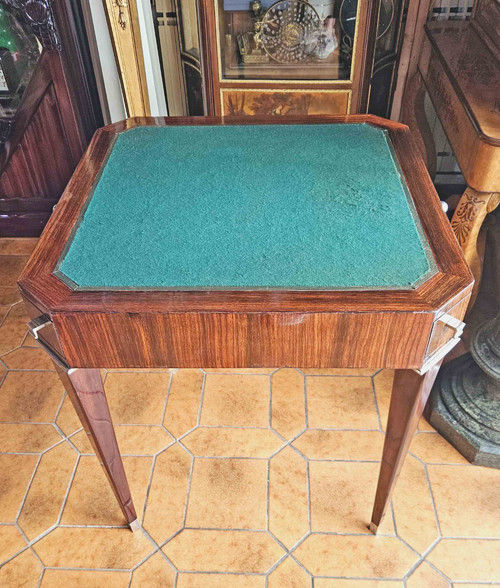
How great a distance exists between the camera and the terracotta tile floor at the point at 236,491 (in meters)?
1.58

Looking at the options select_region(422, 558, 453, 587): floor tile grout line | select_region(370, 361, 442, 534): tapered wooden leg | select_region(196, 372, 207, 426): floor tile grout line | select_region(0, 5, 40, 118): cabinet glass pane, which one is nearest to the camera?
select_region(370, 361, 442, 534): tapered wooden leg

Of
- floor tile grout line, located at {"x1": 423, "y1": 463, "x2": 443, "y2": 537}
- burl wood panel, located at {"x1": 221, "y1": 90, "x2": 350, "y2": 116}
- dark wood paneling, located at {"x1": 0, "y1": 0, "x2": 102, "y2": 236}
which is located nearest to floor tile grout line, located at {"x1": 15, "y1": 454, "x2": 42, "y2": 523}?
floor tile grout line, located at {"x1": 423, "y1": 463, "x2": 443, "y2": 537}

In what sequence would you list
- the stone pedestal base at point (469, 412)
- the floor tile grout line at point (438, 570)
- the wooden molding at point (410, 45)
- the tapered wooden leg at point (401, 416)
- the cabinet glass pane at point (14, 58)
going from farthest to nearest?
the wooden molding at point (410, 45) < the cabinet glass pane at point (14, 58) < the stone pedestal base at point (469, 412) < the floor tile grout line at point (438, 570) < the tapered wooden leg at point (401, 416)

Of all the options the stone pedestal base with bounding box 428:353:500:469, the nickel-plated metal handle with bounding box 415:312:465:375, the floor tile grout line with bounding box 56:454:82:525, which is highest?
the nickel-plated metal handle with bounding box 415:312:465:375

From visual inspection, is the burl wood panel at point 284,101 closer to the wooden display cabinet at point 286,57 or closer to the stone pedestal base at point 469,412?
the wooden display cabinet at point 286,57

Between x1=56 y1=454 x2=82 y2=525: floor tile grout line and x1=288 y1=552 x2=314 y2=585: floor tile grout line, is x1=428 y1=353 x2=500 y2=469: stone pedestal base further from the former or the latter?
x1=56 y1=454 x2=82 y2=525: floor tile grout line

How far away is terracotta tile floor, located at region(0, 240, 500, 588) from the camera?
5.17 feet

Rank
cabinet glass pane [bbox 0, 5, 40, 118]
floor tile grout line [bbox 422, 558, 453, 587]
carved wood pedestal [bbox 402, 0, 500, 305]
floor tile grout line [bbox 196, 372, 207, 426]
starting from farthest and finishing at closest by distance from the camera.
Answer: cabinet glass pane [bbox 0, 5, 40, 118] < floor tile grout line [bbox 196, 372, 207, 426] < carved wood pedestal [bbox 402, 0, 500, 305] < floor tile grout line [bbox 422, 558, 453, 587]

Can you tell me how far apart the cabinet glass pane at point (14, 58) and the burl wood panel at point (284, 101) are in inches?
32.6

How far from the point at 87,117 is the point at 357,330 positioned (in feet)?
6.49

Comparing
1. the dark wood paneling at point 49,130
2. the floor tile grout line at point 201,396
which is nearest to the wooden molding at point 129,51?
the dark wood paneling at point 49,130

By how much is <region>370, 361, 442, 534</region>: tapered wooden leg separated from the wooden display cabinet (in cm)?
164

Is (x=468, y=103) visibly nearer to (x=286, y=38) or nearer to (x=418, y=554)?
(x=286, y=38)

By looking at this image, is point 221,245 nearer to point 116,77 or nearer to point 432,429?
point 432,429
